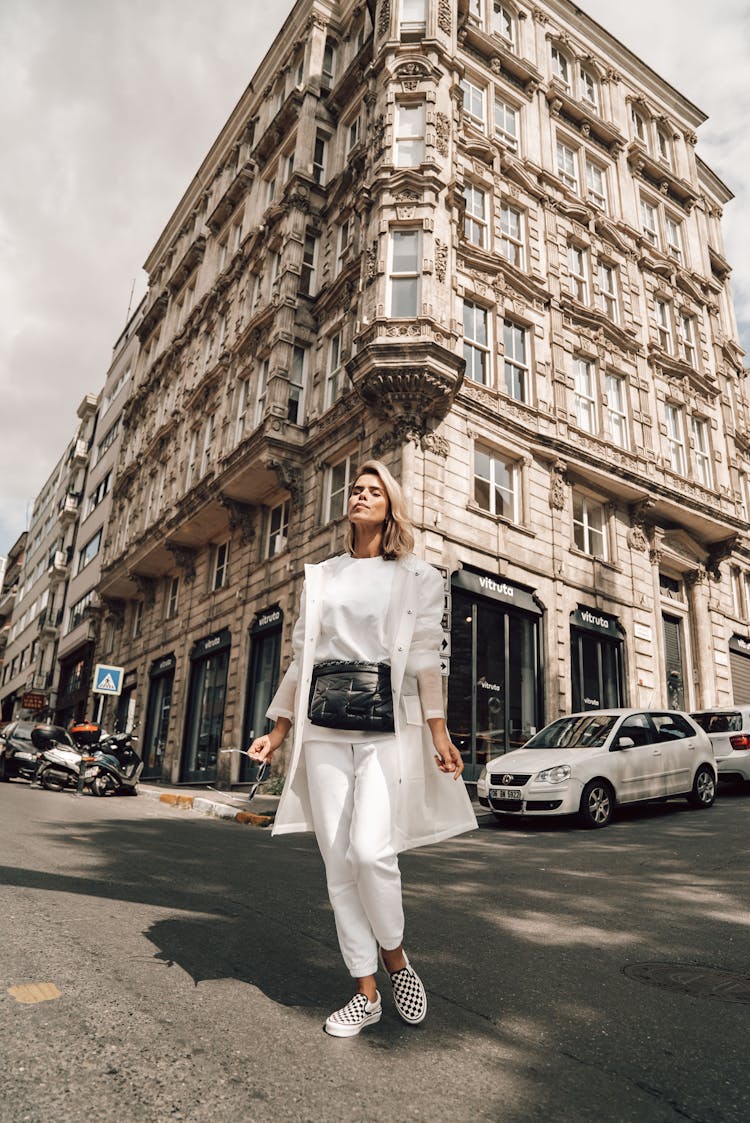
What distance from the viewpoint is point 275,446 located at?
18.7 meters

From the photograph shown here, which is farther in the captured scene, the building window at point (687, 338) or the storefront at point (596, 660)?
the building window at point (687, 338)

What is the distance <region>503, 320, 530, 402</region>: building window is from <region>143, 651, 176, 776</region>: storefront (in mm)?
13784

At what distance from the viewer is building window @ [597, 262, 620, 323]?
22.4 meters

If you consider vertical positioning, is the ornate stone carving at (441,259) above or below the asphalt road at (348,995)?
above

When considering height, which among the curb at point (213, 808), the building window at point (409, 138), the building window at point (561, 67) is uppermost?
the building window at point (561, 67)

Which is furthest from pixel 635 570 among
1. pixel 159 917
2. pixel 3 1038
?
pixel 3 1038

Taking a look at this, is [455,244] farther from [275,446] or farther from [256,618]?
[256,618]

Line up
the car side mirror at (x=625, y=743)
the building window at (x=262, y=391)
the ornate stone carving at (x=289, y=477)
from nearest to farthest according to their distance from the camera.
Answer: the car side mirror at (x=625, y=743)
the ornate stone carving at (x=289, y=477)
the building window at (x=262, y=391)

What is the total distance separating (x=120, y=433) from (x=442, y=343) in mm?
26931

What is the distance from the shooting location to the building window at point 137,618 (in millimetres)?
28520

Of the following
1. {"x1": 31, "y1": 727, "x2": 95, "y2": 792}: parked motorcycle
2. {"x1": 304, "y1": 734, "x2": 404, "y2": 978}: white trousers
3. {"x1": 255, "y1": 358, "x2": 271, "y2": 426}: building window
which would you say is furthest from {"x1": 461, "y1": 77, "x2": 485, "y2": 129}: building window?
{"x1": 304, "y1": 734, "x2": 404, "y2": 978}: white trousers

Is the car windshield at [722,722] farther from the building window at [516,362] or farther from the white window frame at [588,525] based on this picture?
the building window at [516,362]

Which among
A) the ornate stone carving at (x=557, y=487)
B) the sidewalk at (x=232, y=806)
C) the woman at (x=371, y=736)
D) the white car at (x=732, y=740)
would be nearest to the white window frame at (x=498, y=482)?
the ornate stone carving at (x=557, y=487)

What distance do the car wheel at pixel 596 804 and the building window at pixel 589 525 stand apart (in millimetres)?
10115
